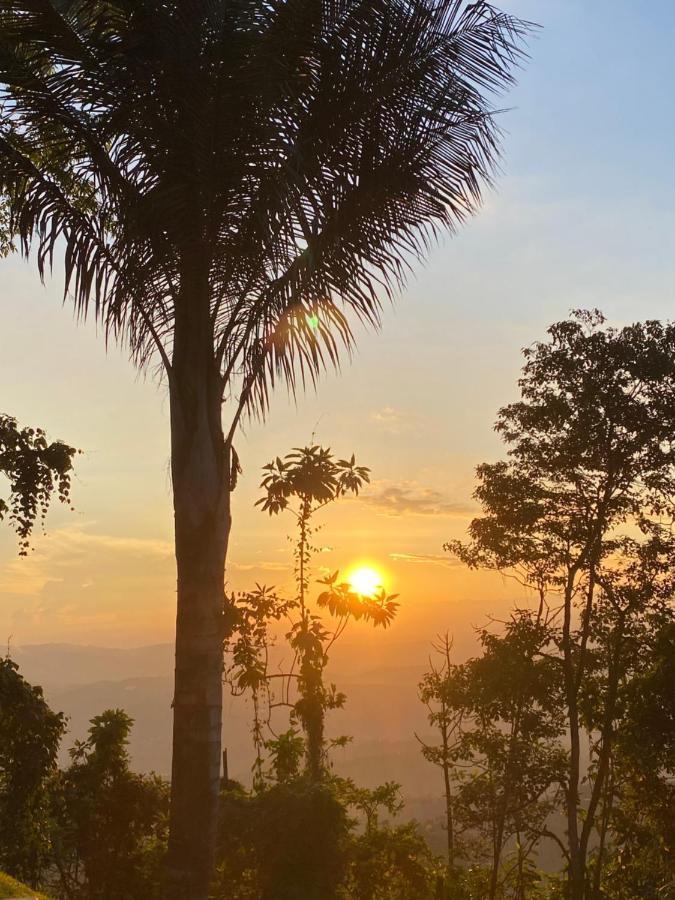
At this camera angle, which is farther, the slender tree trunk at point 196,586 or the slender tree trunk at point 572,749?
the slender tree trunk at point 572,749

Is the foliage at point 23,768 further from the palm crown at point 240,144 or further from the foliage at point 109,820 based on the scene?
the palm crown at point 240,144

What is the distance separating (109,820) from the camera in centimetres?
1455

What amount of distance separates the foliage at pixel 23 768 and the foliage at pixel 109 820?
278cm

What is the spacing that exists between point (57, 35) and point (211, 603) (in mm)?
4423

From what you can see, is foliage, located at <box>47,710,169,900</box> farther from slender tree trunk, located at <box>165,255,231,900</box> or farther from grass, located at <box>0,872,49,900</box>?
slender tree trunk, located at <box>165,255,231,900</box>

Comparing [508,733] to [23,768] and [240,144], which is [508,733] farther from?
[240,144]

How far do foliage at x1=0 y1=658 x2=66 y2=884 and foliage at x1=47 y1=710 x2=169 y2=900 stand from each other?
278 cm

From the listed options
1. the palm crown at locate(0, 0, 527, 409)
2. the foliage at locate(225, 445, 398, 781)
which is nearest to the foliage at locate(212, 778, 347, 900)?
the foliage at locate(225, 445, 398, 781)

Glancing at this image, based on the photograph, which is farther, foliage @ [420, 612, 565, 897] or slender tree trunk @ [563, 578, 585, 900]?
foliage @ [420, 612, 565, 897]

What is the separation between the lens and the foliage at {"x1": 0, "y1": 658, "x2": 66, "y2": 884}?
33.9ft

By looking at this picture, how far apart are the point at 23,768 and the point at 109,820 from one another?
15.0 feet

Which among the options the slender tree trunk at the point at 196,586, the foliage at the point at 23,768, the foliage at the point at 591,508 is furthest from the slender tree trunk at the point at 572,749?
the slender tree trunk at the point at 196,586

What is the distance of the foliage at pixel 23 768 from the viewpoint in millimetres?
10344

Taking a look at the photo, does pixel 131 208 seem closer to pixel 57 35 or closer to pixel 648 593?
pixel 57 35
